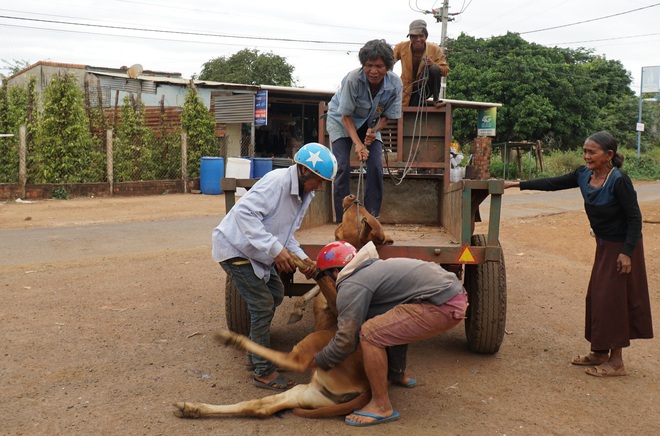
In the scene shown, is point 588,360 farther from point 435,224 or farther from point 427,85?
point 427,85

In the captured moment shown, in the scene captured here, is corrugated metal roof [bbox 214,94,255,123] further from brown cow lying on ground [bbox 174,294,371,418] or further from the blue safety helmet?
brown cow lying on ground [bbox 174,294,371,418]

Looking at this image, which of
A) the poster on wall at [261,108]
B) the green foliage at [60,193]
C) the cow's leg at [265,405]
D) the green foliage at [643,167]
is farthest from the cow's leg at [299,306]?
the green foliage at [643,167]

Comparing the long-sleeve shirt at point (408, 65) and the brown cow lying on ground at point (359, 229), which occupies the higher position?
the long-sleeve shirt at point (408, 65)

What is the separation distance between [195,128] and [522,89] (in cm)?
1736

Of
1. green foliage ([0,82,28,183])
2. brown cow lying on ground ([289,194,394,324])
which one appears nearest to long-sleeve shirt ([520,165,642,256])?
brown cow lying on ground ([289,194,394,324])

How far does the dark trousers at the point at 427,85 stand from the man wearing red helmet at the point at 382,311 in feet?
11.7

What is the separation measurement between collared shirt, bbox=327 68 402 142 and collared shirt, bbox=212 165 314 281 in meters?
1.56

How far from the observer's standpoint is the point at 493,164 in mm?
28953

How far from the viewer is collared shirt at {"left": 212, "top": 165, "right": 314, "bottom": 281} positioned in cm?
401

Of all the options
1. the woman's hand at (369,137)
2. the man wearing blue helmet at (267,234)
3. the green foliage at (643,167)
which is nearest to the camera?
the man wearing blue helmet at (267,234)

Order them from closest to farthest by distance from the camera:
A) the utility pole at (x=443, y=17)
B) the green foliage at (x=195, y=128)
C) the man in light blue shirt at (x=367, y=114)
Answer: the man in light blue shirt at (x=367, y=114), the green foliage at (x=195, y=128), the utility pole at (x=443, y=17)

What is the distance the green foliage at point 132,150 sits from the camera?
18.0m

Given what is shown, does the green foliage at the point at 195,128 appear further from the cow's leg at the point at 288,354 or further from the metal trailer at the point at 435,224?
the cow's leg at the point at 288,354

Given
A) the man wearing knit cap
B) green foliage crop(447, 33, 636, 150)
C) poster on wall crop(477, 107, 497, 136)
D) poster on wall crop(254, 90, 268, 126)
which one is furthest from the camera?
green foliage crop(447, 33, 636, 150)
